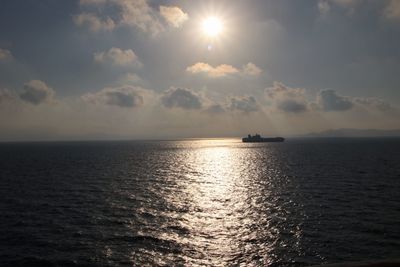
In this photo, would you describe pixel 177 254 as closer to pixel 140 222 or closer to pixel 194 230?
pixel 194 230

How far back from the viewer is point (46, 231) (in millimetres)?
39156

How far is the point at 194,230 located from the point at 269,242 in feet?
31.1

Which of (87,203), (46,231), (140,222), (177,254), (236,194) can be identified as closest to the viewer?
(177,254)

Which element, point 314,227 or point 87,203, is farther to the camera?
point 87,203

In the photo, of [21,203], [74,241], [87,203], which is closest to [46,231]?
[74,241]

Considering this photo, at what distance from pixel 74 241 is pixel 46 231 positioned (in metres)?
6.24

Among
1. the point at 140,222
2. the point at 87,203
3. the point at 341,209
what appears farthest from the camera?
the point at 87,203

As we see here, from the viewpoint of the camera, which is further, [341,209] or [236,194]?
[236,194]

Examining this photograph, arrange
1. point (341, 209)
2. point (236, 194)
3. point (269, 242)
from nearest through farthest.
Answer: point (269, 242)
point (341, 209)
point (236, 194)

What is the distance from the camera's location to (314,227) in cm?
3978

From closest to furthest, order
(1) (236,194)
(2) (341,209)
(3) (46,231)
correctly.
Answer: (3) (46,231)
(2) (341,209)
(1) (236,194)

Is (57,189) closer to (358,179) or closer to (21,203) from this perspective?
(21,203)

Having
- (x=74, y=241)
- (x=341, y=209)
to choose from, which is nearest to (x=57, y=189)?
(x=74, y=241)

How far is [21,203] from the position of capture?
182 ft
